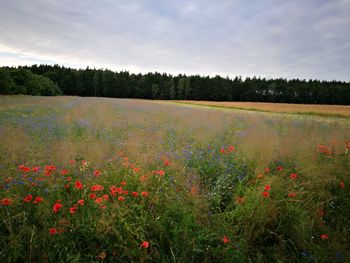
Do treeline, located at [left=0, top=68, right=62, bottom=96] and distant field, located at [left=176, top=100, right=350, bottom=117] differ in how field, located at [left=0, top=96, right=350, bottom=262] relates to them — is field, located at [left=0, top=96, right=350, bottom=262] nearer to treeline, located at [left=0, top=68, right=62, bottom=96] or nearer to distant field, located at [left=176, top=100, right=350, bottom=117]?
distant field, located at [left=176, top=100, right=350, bottom=117]

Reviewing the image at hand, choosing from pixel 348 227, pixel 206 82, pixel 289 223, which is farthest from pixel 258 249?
pixel 206 82

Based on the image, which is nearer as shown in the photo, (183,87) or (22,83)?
(22,83)

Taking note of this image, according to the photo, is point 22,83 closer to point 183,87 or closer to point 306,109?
point 183,87

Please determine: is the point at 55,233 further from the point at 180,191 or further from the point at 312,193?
the point at 312,193

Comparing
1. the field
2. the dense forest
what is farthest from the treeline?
the field

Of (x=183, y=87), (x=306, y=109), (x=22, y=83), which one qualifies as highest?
(x=183, y=87)

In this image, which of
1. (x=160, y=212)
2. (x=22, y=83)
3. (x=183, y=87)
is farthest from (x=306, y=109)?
(x=22, y=83)

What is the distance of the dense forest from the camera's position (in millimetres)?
66812

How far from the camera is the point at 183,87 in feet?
239

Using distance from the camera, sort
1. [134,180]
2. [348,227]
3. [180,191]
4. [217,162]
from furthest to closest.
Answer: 1. [217,162]
2. [134,180]
3. [180,191]
4. [348,227]

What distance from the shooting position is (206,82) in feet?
241

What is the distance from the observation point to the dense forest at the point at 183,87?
219 feet

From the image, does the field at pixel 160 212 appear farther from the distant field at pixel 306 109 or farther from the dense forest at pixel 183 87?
the dense forest at pixel 183 87

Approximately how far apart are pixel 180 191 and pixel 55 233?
1476 millimetres
